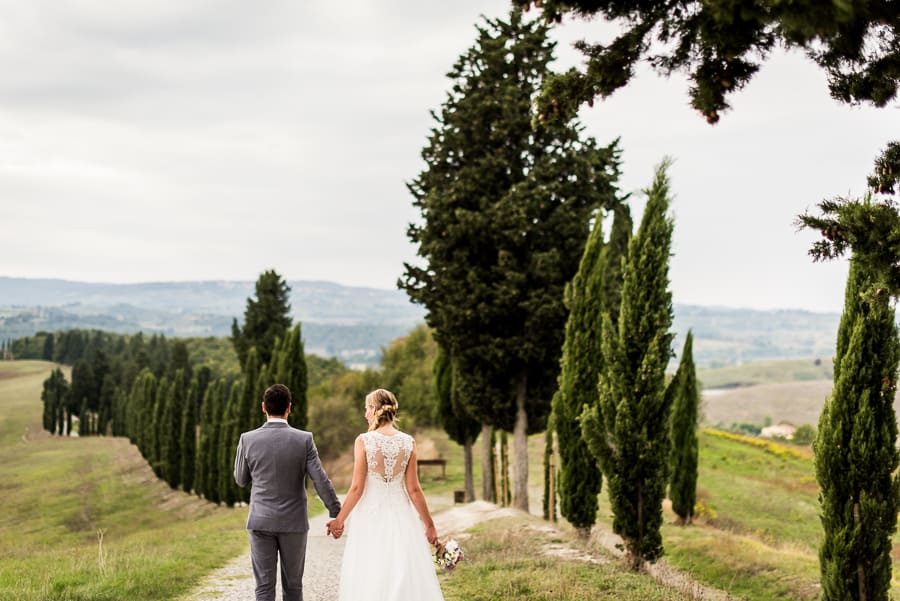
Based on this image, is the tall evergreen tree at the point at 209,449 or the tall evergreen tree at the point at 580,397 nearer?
the tall evergreen tree at the point at 580,397

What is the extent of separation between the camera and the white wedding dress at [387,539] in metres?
7.13

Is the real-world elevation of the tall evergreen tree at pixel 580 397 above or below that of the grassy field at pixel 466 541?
above

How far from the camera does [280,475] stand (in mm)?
6805

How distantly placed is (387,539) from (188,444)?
132 feet

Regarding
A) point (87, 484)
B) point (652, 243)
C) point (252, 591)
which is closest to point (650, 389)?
point (652, 243)

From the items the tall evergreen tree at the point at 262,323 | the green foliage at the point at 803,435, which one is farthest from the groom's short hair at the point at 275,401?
the green foliage at the point at 803,435

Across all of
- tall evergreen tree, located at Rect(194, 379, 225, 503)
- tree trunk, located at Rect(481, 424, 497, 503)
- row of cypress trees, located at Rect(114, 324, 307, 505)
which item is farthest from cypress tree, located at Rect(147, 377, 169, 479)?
tree trunk, located at Rect(481, 424, 497, 503)

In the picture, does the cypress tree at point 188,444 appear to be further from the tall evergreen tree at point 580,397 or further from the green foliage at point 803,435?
the green foliage at point 803,435

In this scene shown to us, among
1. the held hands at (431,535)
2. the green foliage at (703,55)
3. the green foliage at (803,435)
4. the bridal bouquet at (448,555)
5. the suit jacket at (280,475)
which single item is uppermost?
the green foliage at (703,55)

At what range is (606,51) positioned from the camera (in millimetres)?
6059

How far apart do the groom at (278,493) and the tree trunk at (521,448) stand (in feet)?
50.5

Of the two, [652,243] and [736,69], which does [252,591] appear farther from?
[736,69]

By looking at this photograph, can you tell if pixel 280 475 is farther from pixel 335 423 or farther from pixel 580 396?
pixel 335 423

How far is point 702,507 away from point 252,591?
1684cm
